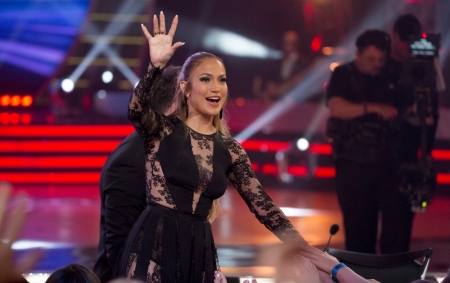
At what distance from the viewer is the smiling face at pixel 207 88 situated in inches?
114

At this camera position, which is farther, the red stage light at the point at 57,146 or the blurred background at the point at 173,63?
the red stage light at the point at 57,146

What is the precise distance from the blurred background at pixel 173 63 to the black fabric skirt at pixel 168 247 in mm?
2335

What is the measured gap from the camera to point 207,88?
2896 millimetres

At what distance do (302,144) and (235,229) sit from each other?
114 inches

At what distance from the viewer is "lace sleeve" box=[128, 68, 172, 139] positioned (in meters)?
2.70

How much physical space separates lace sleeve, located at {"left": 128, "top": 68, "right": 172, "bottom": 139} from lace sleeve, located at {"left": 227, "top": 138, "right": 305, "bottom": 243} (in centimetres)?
39

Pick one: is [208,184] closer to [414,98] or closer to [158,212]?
[158,212]

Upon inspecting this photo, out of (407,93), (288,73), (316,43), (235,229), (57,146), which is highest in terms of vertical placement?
(316,43)

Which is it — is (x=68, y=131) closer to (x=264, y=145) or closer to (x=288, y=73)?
(x=264, y=145)

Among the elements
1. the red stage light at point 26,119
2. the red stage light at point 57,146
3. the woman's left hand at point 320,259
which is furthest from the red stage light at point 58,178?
the woman's left hand at point 320,259

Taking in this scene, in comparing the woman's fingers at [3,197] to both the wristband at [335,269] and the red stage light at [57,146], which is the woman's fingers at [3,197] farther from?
the red stage light at [57,146]

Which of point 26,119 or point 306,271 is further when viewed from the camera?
point 26,119

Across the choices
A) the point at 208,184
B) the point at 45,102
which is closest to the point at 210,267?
the point at 208,184

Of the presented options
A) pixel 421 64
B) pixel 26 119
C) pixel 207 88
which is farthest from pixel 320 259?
pixel 26 119
